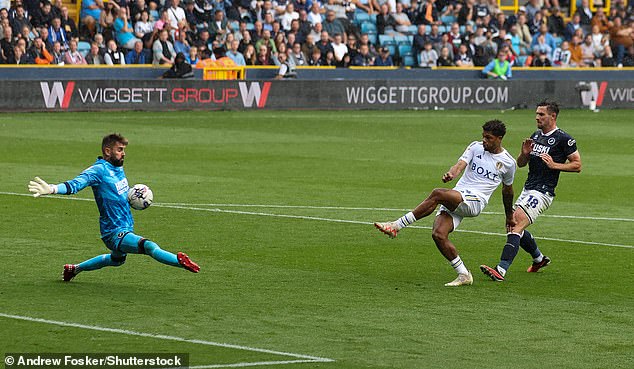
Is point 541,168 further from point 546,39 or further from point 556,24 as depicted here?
point 556,24

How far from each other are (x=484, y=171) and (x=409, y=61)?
29.8 m

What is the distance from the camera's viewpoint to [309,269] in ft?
44.1

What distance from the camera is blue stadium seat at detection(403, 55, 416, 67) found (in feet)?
139

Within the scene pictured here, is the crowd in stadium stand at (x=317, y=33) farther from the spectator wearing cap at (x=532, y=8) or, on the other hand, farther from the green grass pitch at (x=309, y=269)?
the green grass pitch at (x=309, y=269)

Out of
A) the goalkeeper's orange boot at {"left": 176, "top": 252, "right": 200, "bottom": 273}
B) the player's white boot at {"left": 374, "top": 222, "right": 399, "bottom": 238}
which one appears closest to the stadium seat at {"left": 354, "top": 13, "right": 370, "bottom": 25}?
the player's white boot at {"left": 374, "top": 222, "right": 399, "bottom": 238}

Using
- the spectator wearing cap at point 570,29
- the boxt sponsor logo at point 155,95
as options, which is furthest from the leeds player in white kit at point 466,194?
the spectator wearing cap at point 570,29

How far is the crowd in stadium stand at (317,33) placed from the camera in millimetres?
36531

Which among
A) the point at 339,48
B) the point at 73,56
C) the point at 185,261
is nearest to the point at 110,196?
the point at 185,261

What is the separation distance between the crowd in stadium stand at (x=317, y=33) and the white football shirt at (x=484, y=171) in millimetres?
24341

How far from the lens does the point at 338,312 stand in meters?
11.2

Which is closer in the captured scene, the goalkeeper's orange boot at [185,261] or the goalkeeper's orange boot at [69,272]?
the goalkeeper's orange boot at [185,261]

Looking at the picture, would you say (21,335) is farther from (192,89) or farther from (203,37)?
(203,37)

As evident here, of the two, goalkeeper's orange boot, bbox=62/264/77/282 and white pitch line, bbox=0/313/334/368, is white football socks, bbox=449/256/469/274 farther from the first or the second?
goalkeeper's orange boot, bbox=62/264/77/282

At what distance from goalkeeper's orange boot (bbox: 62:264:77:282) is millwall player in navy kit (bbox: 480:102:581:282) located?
417 cm
